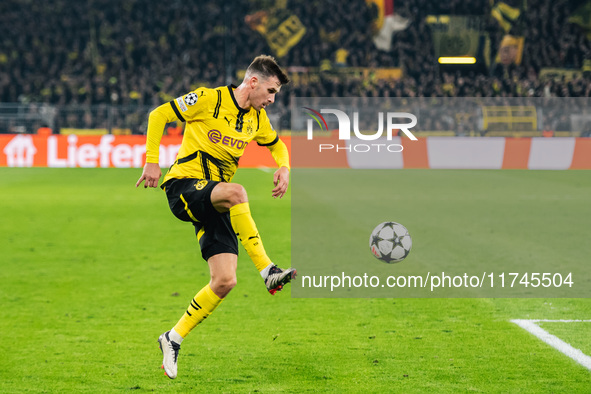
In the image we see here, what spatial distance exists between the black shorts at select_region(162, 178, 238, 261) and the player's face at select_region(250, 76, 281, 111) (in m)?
0.63

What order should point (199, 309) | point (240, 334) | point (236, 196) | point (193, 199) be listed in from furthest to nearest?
point (240, 334) < point (199, 309) < point (193, 199) < point (236, 196)

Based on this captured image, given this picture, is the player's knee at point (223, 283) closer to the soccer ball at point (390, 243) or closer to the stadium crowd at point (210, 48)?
the soccer ball at point (390, 243)

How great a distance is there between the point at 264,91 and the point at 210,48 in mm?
27435

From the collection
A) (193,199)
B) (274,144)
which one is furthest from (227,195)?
(274,144)

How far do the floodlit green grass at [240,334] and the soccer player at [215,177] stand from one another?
549 millimetres

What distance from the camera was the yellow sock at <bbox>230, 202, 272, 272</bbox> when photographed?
16.2 ft

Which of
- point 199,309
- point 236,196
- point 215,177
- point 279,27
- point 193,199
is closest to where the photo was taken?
point 236,196

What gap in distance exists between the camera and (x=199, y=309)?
16.7 feet

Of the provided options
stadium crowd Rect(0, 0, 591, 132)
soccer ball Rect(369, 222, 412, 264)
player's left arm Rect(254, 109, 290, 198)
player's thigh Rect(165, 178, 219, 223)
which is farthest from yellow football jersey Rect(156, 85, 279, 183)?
A: stadium crowd Rect(0, 0, 591, 132)

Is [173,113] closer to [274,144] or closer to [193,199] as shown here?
[193,199]

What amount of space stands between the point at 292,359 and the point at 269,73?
196cm

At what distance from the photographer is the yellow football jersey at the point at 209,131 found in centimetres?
521

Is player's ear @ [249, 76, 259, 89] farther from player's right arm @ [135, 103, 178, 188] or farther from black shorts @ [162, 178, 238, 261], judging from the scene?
black shorts @ [162, 178, 238, 261]

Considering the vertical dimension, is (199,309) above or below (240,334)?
above
